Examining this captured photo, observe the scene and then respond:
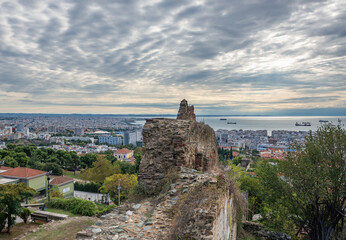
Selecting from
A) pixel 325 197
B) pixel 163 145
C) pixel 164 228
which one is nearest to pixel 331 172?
pixel 325 197

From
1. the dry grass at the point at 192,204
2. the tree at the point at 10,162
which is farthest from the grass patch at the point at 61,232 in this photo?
the tree at the point at 10,162

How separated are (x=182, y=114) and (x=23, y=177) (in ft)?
74.1

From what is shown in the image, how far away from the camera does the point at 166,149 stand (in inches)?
308

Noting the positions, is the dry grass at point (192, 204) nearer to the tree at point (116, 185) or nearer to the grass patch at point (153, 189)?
the grass patch at point (153, 189)

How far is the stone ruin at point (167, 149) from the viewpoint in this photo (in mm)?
7580

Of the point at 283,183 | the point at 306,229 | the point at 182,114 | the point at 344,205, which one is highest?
the point at 182,114

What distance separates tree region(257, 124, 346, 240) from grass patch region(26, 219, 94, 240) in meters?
8.76

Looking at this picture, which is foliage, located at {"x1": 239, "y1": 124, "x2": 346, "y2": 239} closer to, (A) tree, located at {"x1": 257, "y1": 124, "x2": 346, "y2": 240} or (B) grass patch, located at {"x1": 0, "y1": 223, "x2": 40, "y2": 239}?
(A) tree, located at {"x1": 257, "y1": 124, "x2": 346, "y2": 240}

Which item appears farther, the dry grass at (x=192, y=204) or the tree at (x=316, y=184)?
the tree at (x=316, y=184)

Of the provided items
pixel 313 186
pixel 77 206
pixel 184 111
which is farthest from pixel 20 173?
pixel 313 186

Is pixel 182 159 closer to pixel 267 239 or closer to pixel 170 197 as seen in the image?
pixel 170 197

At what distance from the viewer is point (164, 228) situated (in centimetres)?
466

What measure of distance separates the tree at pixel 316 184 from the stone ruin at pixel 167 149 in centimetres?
394

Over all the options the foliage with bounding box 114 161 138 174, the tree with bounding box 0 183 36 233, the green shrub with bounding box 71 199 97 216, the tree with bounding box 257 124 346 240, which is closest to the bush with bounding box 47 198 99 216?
the green shrub with bounding box 71 199 97 216
